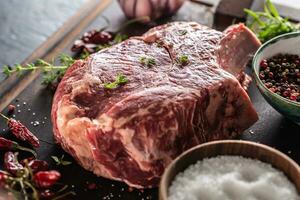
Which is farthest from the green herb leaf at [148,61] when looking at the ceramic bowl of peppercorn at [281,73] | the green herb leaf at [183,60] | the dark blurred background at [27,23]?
the dark blurred background at [27,23]

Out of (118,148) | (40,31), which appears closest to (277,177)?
(118,148)

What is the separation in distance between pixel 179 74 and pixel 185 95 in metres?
0.17

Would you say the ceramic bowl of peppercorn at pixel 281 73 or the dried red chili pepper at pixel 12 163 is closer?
the dried red chili pepper at pixel 12 163

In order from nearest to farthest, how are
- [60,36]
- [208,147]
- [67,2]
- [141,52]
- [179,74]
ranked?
[208,147], [179,74], [141,52], [60,36], [67,2]

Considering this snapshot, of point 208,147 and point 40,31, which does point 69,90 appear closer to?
point 208,147

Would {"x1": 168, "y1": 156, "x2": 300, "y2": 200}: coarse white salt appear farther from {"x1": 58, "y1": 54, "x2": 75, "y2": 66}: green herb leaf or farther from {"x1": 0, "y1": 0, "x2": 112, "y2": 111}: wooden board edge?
{"x1": 0, "y1": 0, "x2": 112, "y2": 111}: wooden board edge

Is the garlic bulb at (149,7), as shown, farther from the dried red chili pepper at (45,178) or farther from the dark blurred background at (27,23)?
the dried red chili pepper at (45,178)

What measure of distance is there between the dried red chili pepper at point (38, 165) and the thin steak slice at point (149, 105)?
15cm

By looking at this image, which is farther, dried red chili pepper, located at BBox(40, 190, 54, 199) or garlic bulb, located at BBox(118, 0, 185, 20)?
garlic bulb, located at BBox(118, 0, 185, 20)

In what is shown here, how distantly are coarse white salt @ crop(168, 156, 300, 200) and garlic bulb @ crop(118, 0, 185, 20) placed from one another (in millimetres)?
1675

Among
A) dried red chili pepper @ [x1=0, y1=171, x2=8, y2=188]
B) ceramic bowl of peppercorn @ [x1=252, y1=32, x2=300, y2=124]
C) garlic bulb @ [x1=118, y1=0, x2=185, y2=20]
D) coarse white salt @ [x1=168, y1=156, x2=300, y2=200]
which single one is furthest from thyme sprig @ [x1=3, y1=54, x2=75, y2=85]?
coarse white salt @ [x1=168, y1=156, x2=300, y2=200]

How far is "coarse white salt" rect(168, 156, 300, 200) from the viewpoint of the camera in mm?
2387

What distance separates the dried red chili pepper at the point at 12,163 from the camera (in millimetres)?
2787

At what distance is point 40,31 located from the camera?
4.06 metres
